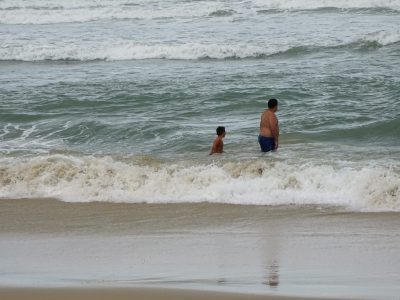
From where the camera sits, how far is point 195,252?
8.12 metres

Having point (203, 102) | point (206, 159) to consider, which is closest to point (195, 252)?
point (206, 159)

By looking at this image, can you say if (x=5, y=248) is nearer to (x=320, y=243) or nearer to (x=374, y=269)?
(x=320, y=243)

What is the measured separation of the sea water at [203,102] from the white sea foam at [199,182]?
3 cm

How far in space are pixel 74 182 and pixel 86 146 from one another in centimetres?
254

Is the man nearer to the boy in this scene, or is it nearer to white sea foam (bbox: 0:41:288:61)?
the boy

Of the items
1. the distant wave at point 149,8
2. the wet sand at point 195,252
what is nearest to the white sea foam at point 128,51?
the distant wave at point 149,8

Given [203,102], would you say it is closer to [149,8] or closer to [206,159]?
[206,159]

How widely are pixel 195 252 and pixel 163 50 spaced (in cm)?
1597

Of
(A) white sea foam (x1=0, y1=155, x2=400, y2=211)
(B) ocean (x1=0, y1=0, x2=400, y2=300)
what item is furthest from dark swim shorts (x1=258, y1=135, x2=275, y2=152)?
(A) white sea foam (x1=0, y1=155, x2=400, y2=211)

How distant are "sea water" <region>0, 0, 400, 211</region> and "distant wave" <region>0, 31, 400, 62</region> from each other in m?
0.04

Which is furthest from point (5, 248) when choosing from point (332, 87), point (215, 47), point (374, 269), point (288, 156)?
point (215, 47)

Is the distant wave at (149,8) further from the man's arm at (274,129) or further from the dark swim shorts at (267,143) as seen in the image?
the dark swim shorts at (267,143)

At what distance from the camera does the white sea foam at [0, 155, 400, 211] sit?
10.6 m

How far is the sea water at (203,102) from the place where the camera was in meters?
11.5
